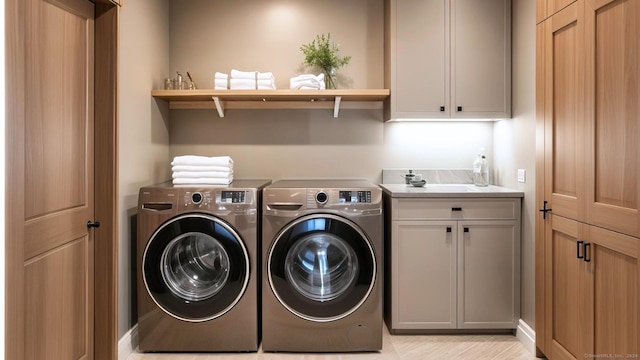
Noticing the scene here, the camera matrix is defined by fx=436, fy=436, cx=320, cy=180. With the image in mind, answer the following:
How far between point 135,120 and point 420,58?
191cm

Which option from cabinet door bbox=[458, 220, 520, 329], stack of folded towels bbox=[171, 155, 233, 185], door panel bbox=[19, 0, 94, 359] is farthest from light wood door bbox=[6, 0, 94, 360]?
cabinet door bbox=[458, 220, 520, 329]

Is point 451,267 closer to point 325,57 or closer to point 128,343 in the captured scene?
point 325,57

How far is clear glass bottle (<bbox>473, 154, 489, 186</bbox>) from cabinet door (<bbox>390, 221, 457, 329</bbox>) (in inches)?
25.0

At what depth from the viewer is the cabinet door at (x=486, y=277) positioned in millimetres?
2828

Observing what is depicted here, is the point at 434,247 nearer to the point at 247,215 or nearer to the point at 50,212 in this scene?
the point at 247,215

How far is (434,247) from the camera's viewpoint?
2.83m

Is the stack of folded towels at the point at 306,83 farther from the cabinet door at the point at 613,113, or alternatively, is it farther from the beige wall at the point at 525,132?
the cabinet door at the point at 613,113

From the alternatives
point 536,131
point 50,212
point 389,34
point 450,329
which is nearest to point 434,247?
point 450,329

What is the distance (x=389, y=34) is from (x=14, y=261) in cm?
254

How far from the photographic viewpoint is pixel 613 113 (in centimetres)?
181

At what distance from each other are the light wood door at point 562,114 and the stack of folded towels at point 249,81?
171 cm

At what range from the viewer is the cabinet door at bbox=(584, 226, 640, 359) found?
5.61ft

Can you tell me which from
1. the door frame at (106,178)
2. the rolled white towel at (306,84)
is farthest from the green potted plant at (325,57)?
the door frame at (106,178)

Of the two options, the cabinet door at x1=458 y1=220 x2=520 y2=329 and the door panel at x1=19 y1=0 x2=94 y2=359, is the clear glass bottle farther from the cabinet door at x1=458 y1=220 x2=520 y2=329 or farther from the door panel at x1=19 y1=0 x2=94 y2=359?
the door panel at x1=19 y1=0 x2=94 y2=359
